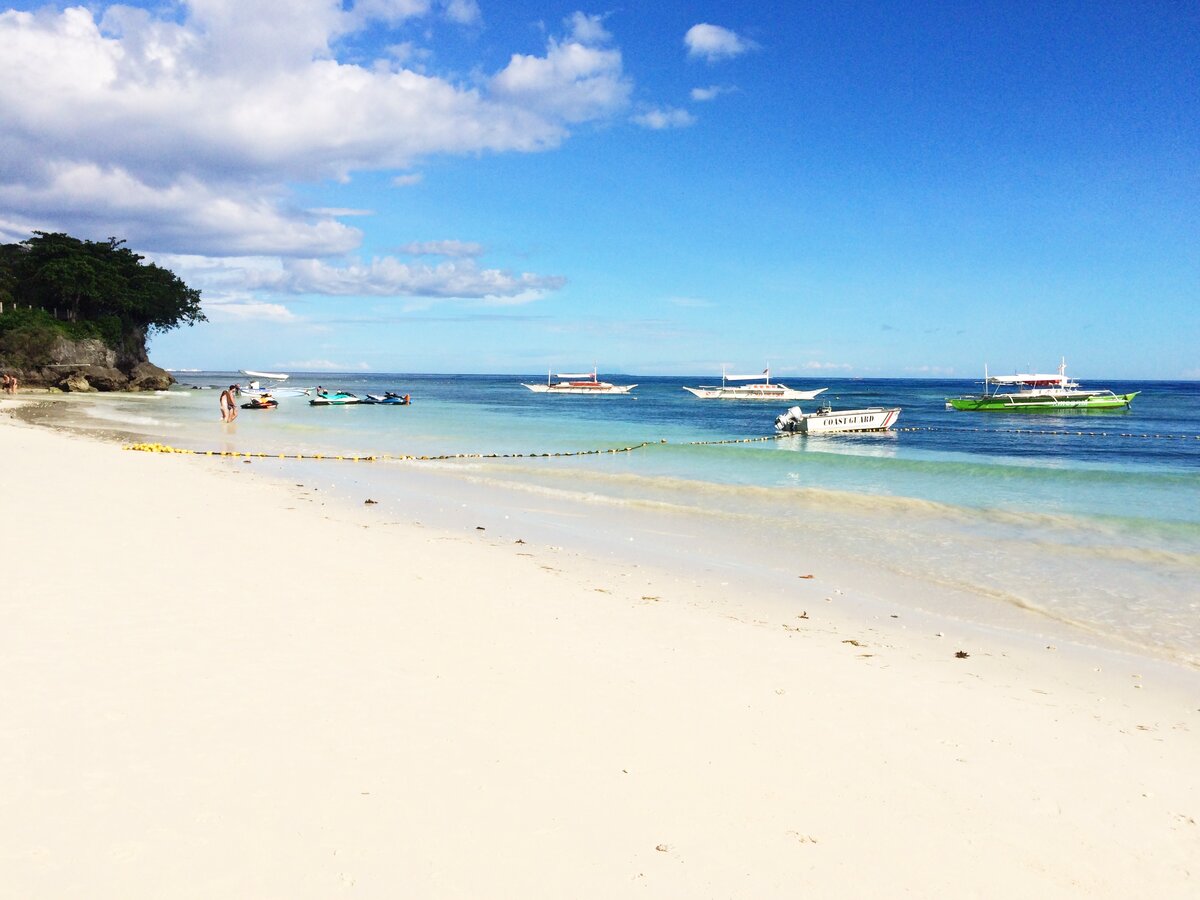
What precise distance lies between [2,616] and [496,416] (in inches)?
2172

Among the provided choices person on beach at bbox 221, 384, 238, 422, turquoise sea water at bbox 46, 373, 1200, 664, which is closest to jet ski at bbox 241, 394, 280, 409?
turquoise sea water at bbox 46, 373, 1200, 664

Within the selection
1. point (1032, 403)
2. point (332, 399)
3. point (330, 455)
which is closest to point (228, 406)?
point (330, 455)

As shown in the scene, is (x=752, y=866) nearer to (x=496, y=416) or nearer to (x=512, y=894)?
(x=512, y=894)

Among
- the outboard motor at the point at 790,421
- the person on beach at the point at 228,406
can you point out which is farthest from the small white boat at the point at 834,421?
the person on beach at the point at 228,406

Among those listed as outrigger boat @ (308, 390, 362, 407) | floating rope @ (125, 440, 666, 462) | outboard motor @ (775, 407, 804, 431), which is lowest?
floating rope @ (125, 440, 666, 462)

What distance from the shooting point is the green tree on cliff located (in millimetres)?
73188

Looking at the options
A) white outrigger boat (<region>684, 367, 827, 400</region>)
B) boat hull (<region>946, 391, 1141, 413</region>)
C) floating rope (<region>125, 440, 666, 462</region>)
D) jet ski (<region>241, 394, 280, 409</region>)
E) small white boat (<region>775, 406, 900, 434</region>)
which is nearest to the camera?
floating rope (<region>125, 440, 666, 462</region>)

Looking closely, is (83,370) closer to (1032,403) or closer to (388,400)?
(388,400)

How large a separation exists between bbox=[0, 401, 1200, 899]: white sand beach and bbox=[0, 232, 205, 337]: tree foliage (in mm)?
81177

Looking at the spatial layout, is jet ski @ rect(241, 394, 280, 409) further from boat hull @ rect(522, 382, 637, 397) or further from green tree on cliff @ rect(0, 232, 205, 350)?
boat hull @ rect(522, 382, 637, 397)

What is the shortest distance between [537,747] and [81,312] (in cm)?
9355

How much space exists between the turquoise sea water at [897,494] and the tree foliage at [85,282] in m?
34.5

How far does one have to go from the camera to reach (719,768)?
182 inches

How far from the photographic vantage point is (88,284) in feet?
243
